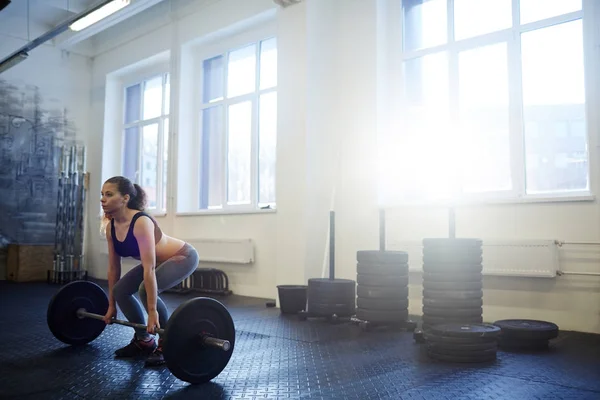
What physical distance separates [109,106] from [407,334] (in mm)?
6249

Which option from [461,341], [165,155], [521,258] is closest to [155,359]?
[461,341]

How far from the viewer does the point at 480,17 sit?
14.4 feet

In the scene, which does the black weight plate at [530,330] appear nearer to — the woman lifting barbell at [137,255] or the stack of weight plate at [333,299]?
the stack of weight plate at [333,299]

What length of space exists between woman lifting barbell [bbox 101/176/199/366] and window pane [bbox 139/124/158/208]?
470cm

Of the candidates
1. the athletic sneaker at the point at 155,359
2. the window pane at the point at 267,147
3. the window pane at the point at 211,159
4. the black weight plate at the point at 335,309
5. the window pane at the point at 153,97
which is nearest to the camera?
the athletic sneaker at the point at 155,359

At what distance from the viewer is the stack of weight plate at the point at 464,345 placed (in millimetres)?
2771

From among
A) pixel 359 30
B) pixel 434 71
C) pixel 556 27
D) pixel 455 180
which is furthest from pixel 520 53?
pixel 359 30

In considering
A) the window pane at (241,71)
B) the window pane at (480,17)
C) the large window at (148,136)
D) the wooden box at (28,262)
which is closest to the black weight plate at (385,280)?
the window pane at (480,17)

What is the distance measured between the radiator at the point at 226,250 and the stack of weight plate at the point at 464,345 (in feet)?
9.97

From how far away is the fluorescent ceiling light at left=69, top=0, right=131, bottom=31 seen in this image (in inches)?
214

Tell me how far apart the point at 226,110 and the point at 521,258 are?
13.3ft

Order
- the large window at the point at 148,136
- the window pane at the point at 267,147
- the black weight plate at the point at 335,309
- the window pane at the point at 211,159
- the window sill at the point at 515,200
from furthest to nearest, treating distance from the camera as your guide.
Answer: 1. the large window at the point at 148,136
2. the window pane at the point at 211,159
3. the window pane at the point at 267,147
4. the black weight plate at the point at 335,309
5. the window sill at the point at 515,200

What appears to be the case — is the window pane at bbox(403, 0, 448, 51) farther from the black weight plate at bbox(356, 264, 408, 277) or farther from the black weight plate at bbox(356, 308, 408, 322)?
the black weight plate at bbox(356, 308, 408, 322)

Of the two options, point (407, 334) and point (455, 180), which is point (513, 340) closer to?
point (407, 334)
